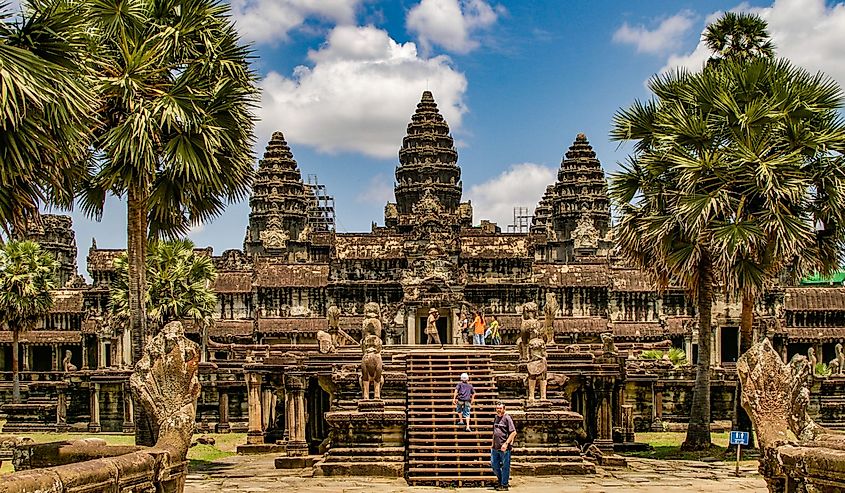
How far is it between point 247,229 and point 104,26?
183 ft

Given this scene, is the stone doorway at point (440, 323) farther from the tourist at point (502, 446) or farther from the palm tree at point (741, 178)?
the tourist at point (502, 446)

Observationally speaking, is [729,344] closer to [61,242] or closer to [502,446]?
[502,446]

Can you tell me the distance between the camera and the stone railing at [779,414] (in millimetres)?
13141

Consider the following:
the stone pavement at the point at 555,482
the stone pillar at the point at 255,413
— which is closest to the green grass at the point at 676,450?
the stone pavement at the point at 555,482

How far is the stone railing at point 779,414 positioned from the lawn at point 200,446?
12.9 metres

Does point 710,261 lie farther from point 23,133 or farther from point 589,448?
point 23,133

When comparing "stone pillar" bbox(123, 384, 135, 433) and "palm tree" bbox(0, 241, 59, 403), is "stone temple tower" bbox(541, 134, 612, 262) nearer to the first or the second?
"palm tree" bbox(0, 241, 59, 403)

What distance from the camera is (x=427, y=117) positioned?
68.6m

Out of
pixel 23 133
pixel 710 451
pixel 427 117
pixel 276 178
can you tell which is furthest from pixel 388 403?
pixel 276 178

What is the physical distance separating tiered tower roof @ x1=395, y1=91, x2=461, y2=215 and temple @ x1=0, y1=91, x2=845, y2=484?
0.14m

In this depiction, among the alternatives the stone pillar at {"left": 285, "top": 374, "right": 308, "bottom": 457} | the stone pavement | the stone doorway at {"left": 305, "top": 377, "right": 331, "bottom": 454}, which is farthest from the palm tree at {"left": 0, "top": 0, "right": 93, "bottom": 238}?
the stone doorway at {"left": 305, "top": 377, "right": 331, "bottom": 454}

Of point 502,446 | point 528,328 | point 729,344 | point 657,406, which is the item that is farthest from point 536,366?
point 729,344

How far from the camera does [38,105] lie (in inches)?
487

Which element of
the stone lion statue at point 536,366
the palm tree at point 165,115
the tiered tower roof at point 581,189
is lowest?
the stone lion statue at point 536,366
